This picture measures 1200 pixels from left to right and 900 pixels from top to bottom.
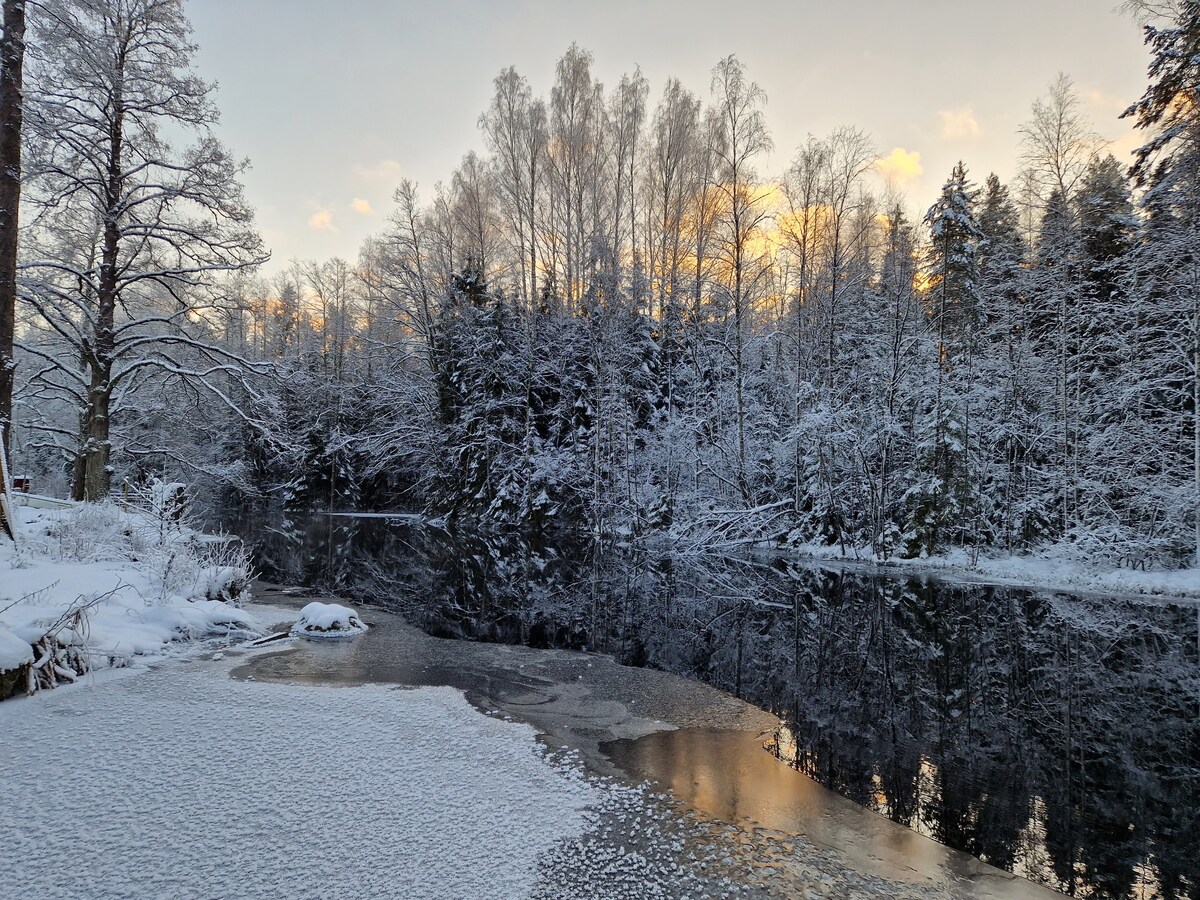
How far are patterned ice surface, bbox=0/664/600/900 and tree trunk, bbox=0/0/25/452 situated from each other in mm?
5439

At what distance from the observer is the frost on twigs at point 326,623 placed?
8.91m

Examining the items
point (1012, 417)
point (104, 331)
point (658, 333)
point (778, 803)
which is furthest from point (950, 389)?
point (104, 331)

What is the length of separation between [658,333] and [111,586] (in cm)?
2491

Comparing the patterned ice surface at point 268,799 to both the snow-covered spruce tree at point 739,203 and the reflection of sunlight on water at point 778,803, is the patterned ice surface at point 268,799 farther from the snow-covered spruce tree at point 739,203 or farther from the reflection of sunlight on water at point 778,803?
the snow-covered spruce tree at point 739,203

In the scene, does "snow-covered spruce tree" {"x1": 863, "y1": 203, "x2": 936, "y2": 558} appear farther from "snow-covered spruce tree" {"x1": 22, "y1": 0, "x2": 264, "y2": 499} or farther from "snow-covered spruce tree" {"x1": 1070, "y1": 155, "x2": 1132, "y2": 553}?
"snow-covered spruce tree" {"x1": 22, "y1": 0, "x2": 264, "y2": 499}

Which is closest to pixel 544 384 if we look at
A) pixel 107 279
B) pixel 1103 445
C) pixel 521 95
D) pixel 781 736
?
pixel 521 95

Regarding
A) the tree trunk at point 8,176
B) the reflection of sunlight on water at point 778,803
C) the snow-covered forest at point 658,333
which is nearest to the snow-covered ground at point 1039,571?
the snow-covered forest at point 658,333

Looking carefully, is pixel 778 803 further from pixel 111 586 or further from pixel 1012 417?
pixel 1012 417

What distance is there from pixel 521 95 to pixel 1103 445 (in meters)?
26.6

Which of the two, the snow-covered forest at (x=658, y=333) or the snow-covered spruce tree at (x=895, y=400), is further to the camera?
the snow-covered spruce tree at (x=895, y=400)

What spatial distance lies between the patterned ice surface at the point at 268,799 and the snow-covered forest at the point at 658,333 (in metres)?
9.35

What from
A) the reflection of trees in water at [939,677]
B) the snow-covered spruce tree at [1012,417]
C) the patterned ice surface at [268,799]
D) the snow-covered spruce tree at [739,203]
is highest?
the snow-covered spruce tree at [739,203]

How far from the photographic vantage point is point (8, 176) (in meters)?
8.18

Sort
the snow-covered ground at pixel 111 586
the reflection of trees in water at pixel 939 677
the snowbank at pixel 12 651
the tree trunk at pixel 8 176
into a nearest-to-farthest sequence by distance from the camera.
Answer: the reflection of trees in water at pixel 939 677
the snowbank at pixel 12 651
the snow-covered ground at pixel 111 586
the tree trunk at pixel 8 176
